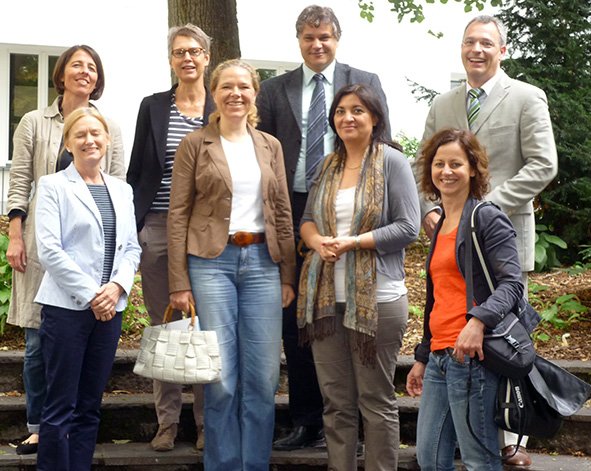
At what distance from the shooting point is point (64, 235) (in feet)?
15.8

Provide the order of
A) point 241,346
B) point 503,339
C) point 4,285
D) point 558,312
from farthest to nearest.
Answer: point 558,312, point 4,285, point 241,346, point 503,339

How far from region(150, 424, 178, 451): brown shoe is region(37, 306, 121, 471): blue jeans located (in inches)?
28.8

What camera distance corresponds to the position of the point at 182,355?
483 centimetres

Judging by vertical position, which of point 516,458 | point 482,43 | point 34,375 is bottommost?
point 516,458

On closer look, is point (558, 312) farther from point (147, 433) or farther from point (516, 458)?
point (147, 433)

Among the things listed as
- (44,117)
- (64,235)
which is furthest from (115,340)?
(44,117)

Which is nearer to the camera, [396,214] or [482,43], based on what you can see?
[396,214]

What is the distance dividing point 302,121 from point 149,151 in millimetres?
835

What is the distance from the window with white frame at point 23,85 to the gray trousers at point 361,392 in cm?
924

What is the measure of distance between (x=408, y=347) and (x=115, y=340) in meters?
2.47

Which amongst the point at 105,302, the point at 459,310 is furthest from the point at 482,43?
the point at 105,302

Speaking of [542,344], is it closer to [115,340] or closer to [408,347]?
[408,347]

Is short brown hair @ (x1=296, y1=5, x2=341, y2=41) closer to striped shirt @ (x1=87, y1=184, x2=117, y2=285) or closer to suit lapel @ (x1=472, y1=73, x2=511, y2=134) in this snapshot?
suit lapel @ (x1=472, y1=73, x2=511, y2=134)

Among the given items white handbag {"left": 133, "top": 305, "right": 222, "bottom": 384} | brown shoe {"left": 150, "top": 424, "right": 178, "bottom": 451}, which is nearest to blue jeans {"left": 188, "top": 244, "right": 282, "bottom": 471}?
white handbag {"left": 133, "top": 305, "right": 222, "bottom": 384}
